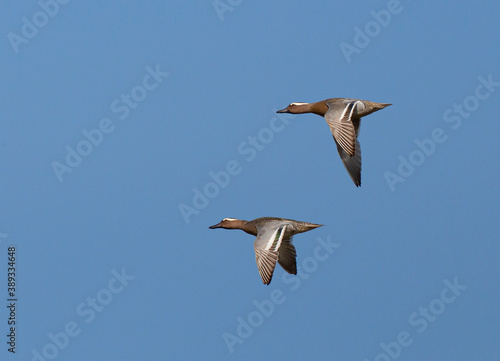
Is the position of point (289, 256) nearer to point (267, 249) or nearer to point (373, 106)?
point (267, 249)

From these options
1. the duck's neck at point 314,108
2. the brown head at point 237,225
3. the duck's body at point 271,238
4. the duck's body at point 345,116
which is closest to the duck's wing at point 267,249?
the duck's body at point 271,238

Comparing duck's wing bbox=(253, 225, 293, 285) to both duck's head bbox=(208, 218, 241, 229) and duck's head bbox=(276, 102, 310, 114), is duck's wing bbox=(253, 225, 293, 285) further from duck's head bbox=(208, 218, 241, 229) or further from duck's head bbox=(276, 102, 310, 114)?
duck's head bbox=(276, 102, 310, 114)

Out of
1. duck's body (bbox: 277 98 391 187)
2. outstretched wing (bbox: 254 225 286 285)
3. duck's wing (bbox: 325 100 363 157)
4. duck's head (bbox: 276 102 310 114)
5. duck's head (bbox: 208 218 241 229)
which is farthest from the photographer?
duck's head (bbox: 276 102 310 114)

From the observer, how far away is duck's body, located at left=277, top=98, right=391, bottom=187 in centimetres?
1886

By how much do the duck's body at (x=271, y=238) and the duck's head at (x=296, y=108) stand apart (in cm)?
251

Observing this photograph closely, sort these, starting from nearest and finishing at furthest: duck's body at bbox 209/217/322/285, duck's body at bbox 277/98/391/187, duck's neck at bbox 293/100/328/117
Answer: duck's body at bbox 209/217/322/285 < duck's body at bbox 277/98/391/187 < duck's neck at bbox 293/100/328/117

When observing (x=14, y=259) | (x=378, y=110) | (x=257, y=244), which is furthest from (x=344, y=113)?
(x=14, y=259)

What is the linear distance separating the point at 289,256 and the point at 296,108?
3.14 metres

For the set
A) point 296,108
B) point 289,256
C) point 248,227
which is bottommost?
point 289,256

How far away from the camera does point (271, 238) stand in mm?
19125

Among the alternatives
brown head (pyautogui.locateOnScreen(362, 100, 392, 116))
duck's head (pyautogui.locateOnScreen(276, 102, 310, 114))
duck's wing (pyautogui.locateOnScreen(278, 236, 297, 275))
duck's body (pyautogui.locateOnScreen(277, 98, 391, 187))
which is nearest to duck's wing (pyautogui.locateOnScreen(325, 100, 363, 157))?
duck's body (pyautogui.locateOnScreen(277, 98, 391, 187))

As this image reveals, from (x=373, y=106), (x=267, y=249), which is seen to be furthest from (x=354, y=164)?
(x=267, y=249)

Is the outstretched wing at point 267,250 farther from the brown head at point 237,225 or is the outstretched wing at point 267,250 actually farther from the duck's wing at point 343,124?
the duck's wing at point 343,124

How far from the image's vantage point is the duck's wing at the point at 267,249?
58.2ft
